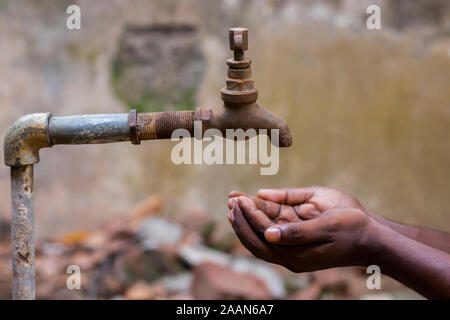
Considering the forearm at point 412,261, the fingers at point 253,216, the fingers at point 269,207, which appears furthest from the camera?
the fingers at point 269,207

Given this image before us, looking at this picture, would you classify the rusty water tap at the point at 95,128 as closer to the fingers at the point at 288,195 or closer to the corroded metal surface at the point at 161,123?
the corroded metal surface at the point at 161,123

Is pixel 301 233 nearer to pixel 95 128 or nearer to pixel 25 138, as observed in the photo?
pixel 95 128

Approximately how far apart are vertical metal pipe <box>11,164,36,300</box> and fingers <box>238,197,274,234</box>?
54 cm

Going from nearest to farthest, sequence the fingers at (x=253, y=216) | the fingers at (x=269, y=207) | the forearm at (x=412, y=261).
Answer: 1. the forearm at (x=412, y=261)
2. the fingers at (x=253, y=216)
3. the fingers at (x=269, y=207)

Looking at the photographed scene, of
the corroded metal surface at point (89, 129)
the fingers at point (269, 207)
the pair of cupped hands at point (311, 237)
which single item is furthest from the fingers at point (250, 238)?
the corroded metal surface at point (89, 129)

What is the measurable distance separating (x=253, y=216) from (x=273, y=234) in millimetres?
120

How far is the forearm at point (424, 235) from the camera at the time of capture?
155 cm

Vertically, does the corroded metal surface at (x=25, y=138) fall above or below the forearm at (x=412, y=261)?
above

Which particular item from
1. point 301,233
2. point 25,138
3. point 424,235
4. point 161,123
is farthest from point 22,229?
point 424,235

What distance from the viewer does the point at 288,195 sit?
161cm

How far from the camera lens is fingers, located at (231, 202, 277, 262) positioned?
133cm

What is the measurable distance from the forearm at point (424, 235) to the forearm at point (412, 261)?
278 millimetres

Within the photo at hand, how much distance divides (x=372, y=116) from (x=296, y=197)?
1213 millimetres
